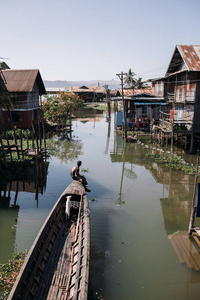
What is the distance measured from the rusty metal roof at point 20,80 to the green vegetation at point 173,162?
50.1ft

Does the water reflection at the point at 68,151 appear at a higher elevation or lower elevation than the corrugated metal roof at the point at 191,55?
lower

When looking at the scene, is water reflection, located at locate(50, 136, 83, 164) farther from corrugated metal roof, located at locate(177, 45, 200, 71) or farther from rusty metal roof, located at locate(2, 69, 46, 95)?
corrugated metal roof, located at locate(177, 45, 200, 71)

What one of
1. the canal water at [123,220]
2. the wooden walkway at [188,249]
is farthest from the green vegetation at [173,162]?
the wooden walkway at [188,249]

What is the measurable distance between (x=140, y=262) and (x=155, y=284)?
97cm

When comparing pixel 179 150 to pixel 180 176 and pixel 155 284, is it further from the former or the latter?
pixel 155 284

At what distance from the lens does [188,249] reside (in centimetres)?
907

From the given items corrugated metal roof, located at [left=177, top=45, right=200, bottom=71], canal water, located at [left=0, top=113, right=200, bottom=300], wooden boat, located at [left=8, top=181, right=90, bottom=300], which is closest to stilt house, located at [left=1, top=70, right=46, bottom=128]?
canal water, located at [left=0, top=113, right=200, bottom=300]

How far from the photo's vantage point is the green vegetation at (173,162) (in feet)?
56.0

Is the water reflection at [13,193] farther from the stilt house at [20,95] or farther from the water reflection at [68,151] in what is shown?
the stilt house at [20,95]

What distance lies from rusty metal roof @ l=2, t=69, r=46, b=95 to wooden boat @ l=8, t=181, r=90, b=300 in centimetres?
2007

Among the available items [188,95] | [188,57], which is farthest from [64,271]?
[188,57]

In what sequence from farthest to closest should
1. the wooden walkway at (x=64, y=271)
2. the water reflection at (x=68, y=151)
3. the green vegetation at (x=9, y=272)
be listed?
the water reflection at (x=68, y=151) → the green vegetation at (x=9, y=272) → the wooden walkway at (x=64, y=271)

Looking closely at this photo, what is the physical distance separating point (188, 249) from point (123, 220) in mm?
3051

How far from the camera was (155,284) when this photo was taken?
7492 mm
